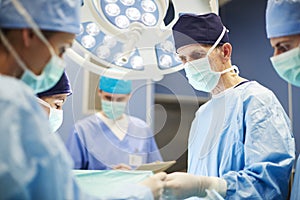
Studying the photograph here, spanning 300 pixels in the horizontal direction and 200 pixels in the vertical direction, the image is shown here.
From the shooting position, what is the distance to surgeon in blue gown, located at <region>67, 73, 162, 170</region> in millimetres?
1608

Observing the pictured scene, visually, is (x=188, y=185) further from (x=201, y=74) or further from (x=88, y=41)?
(x=88, y=41)

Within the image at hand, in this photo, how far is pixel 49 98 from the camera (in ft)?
5.92

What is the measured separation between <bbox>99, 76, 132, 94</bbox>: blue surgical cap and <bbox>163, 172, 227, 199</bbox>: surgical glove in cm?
38

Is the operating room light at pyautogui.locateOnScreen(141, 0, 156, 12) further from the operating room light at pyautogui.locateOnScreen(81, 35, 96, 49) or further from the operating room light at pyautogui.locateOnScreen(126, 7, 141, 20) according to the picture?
the operating room light at pyautogui.locateOnScreen(81, 35, 96, 49)

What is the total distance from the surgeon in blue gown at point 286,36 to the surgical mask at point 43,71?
79 centimetres

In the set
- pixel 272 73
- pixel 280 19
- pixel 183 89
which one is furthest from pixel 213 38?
pixel 272 73

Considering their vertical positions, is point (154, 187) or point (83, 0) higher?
point (83, 0)

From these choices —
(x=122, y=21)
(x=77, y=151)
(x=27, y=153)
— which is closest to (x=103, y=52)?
(x=122, y=21)

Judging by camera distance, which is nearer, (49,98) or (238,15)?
(49,98)

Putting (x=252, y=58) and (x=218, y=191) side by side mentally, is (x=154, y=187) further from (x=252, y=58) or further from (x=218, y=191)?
(x=252, y=58)

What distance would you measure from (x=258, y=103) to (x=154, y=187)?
0.62 meters

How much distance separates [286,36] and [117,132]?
764mm

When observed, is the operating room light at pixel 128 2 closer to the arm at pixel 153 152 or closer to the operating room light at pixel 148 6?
the operating room light at pixel 148 6

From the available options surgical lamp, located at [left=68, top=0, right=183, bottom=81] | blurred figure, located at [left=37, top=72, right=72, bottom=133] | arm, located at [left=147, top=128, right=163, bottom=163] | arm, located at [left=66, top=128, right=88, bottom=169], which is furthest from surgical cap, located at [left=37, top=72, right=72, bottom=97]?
arm, located at [left=66, top=128, right=88, bottom=169]
